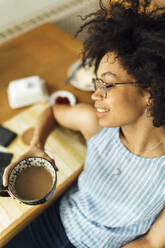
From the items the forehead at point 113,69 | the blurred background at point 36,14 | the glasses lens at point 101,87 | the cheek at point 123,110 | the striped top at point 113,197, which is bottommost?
the striped top at point 113,197

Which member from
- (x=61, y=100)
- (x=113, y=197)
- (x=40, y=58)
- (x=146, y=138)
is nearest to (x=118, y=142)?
(x=146, y=138)

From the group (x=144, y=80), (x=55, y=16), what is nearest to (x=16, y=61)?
(x=55, y=16)

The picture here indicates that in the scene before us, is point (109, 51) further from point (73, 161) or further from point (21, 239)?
point (21, 239)

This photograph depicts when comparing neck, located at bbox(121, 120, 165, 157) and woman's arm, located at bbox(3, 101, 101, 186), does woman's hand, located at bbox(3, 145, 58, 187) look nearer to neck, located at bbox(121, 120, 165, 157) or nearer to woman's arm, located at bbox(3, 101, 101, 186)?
woman's arm, located at bbox(3, 101, 101, 186)

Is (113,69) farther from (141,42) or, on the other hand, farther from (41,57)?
(41,57)

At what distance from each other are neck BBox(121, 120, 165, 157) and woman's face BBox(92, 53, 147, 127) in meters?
0.05

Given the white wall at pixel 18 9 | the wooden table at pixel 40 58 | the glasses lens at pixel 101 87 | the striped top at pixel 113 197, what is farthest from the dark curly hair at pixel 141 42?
the white wall at pixel 18 9

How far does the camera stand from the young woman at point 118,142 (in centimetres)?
88

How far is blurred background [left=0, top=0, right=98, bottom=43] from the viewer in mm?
1813

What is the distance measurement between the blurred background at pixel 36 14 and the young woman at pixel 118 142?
920mm

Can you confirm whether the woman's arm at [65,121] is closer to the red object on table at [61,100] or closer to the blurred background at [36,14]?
the red object on table at [61,100]

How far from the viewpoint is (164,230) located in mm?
1008

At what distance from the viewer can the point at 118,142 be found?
1117 millimetres

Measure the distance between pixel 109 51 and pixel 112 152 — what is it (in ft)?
1.43
